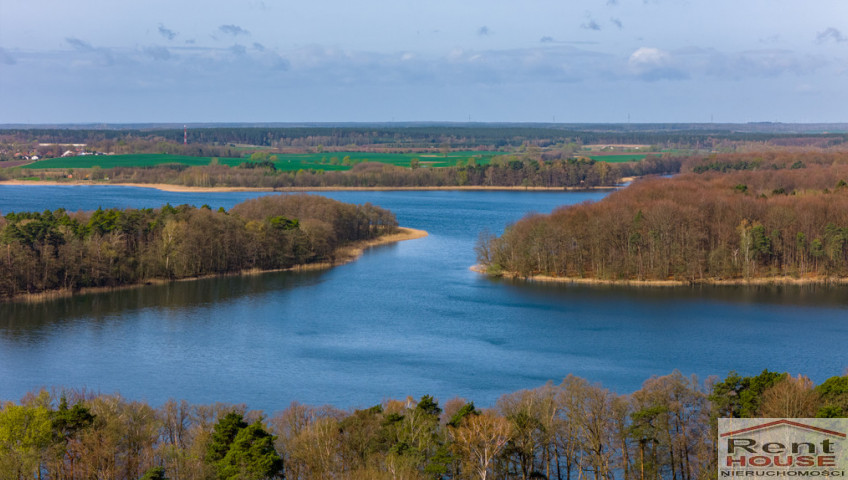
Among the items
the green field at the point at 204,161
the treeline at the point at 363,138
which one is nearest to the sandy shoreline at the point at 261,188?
the green field at the point at 204,161

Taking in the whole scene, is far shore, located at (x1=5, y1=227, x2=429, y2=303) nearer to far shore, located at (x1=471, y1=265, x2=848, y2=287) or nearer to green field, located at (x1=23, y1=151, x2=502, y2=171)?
far shore, located at (x1=471, y1=265, x2=848, y2=287)

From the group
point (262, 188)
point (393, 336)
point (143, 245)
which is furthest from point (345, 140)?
point (393, 336)

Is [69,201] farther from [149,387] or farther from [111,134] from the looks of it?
[111,134]

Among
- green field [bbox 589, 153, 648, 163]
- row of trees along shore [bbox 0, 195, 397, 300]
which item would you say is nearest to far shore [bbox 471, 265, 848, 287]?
row of trees along shore [bbox 0, 195, 397, 300]

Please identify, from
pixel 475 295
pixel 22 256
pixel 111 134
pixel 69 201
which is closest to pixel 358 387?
pixel 475 295

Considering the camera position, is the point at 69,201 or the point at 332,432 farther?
the point at 69,201

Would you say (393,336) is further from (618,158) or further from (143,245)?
(618,158)
